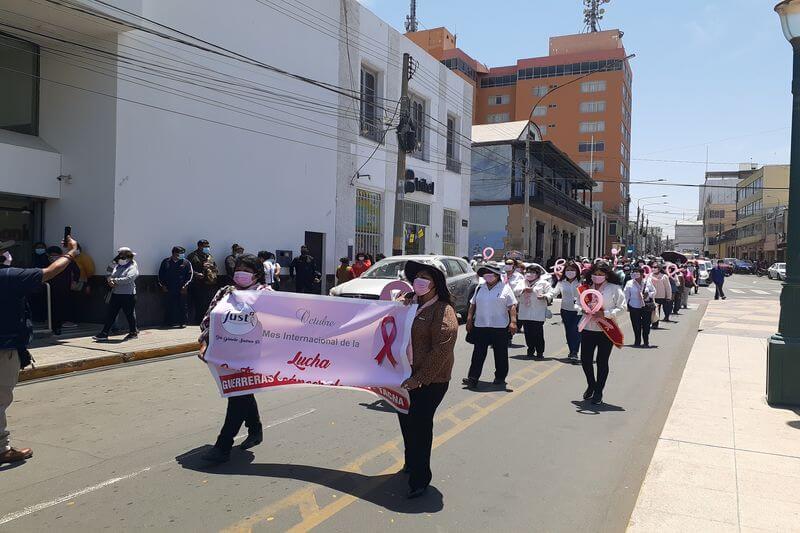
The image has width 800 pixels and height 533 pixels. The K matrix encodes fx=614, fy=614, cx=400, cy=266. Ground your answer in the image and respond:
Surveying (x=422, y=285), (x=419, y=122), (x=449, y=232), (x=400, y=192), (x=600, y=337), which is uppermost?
(x=419, y=122)

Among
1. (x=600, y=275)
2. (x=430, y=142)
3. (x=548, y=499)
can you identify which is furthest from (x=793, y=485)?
(x=430, y=142)

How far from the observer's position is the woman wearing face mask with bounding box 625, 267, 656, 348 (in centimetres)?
1288

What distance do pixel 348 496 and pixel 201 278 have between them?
32.7 feet

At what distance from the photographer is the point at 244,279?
5555 mm

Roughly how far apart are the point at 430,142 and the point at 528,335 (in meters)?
15.6

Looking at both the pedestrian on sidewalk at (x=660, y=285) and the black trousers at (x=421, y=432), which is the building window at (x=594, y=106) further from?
the black trousers at (x=421, y=432)

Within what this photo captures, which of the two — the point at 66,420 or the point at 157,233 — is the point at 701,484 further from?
the point at 157,233

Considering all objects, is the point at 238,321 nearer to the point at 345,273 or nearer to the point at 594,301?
the point at 594,301

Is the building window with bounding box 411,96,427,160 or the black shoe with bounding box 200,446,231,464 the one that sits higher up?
the building window with bounding box 411,96,427,160

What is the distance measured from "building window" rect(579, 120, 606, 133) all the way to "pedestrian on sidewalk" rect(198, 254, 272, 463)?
253 ft

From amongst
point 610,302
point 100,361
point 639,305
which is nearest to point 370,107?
point 639,305

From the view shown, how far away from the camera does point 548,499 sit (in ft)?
15.3

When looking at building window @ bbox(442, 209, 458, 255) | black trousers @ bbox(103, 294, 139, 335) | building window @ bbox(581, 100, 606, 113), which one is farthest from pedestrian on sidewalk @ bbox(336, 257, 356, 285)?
building window @ bbox(581, 100, 606, 113)

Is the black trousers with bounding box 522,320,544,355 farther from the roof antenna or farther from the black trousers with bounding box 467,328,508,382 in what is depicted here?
the roof antenna
